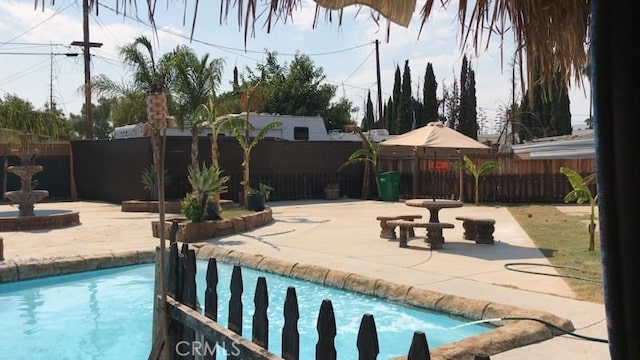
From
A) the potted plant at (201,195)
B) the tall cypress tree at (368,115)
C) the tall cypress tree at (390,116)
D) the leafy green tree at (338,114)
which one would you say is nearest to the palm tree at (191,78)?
the potted plant at (201,195)

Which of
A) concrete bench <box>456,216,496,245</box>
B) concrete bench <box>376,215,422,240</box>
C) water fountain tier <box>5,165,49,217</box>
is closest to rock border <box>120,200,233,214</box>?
water fountain tier <box>5,165,49,217</box>

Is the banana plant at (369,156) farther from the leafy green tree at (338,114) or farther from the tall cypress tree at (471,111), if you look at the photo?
the tall cypress tree at (471,111)

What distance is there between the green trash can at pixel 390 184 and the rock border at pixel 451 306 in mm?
10366

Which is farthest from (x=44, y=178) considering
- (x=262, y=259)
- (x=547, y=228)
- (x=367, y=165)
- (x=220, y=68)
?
(x=547, y=228)

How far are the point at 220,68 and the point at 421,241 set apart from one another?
885cm

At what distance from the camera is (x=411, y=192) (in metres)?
18.3

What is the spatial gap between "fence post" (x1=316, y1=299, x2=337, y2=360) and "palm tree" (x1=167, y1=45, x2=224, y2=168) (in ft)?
42.7

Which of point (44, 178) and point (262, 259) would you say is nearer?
point (262, 259)

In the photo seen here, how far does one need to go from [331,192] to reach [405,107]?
79.3 ft

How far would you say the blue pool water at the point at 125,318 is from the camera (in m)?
5.17

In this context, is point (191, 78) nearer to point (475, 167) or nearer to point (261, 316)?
point (475, 167)

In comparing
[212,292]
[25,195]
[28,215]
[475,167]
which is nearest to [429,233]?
[212,292]

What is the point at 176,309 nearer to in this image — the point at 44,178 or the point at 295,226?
the point at 295,226

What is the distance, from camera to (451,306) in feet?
16.8
